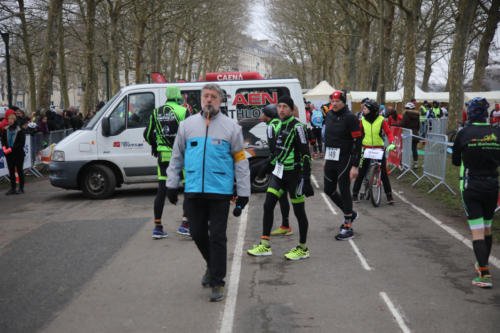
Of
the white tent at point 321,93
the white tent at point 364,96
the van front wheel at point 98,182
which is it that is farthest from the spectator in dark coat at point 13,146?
the white tent at point 364,96

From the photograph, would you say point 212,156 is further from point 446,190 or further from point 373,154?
point 446,190

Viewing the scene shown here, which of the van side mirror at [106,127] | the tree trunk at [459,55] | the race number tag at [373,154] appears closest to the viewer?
the race number tag at [373,154]

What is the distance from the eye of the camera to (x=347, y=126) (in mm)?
7465

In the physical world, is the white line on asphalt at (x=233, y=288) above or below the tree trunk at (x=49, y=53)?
below

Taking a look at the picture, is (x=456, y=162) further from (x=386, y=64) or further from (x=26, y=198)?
(x=386, y=64)

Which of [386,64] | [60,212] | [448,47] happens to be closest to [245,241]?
[60,212]

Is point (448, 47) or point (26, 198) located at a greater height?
point (448, 47)

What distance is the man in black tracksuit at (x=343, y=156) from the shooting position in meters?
7.39

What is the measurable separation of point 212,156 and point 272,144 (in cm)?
183

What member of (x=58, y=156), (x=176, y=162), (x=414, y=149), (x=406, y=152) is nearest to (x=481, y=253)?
(x=176, y=162)

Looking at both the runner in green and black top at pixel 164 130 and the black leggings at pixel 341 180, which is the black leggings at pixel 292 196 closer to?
the black leggings at pixel 341 180

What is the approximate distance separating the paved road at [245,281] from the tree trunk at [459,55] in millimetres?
12548

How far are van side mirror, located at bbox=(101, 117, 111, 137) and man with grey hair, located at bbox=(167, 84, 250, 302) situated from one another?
20.9ft

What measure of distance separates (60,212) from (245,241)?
4.29 metres
